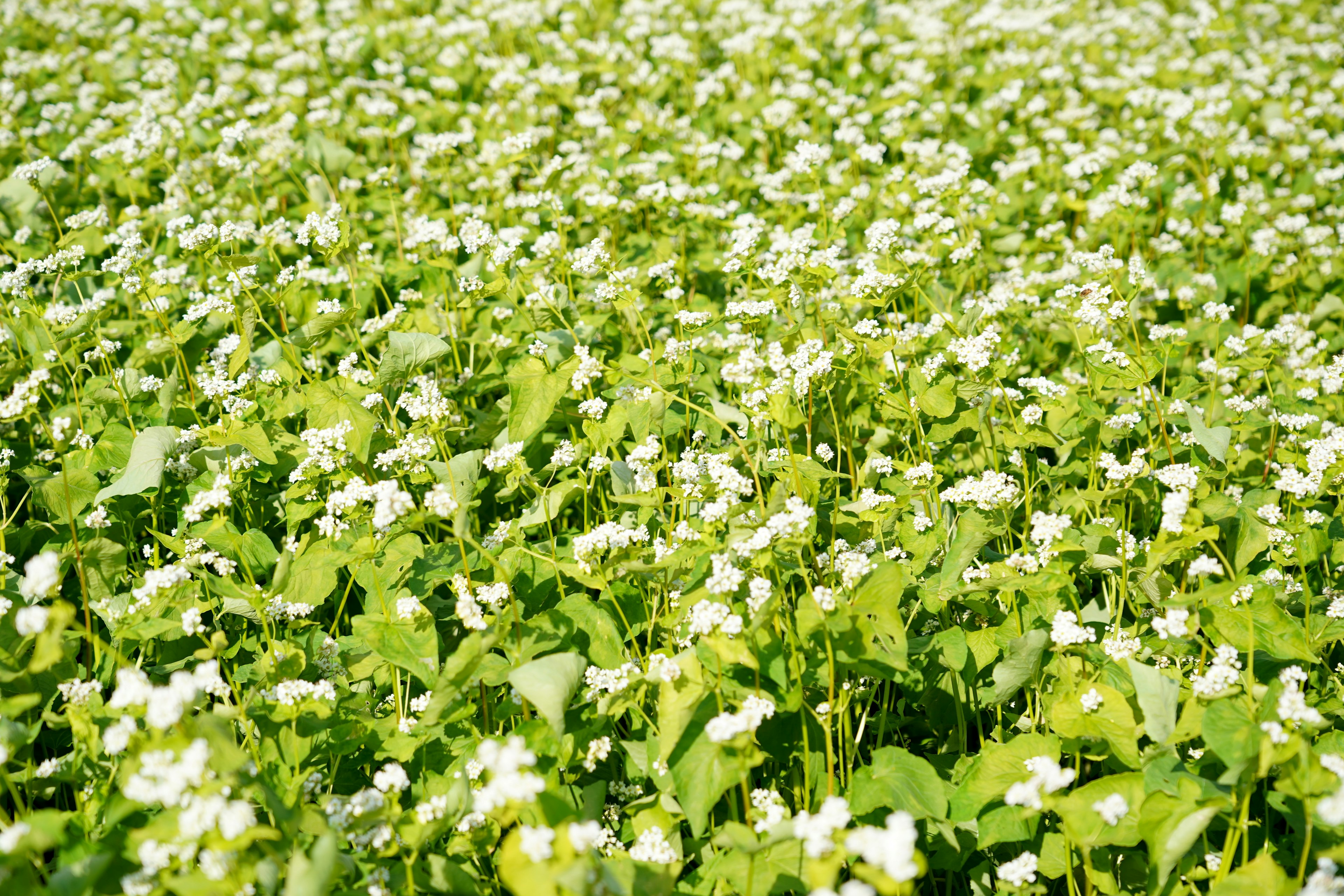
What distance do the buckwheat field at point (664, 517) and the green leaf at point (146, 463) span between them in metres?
0.02

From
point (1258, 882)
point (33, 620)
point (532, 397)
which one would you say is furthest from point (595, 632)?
point (1258, 882)

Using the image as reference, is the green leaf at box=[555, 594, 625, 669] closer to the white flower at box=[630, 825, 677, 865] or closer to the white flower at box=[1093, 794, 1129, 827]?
the white flower at box=[630, 825, 677, 865]

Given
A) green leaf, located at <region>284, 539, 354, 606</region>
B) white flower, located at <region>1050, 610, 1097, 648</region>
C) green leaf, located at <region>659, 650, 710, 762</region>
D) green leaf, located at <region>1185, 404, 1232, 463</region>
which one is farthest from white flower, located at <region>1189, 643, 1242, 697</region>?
green leaf, located at <region>284, 539, 354, 606</region>

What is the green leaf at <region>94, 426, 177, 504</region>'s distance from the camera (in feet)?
12.3

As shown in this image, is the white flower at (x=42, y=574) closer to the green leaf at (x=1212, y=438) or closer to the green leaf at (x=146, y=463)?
the green leaf at (x=146, y=463)

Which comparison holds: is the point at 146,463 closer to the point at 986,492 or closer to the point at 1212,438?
the point at 986,492

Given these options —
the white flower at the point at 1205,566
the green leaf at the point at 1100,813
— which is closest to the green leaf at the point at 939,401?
the white flower at the point at 1205,566

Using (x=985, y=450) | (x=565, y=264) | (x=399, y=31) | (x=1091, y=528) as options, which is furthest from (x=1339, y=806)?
(x=399, y=31)

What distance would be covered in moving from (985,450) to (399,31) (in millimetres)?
8397

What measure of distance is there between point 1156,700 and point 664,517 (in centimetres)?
171

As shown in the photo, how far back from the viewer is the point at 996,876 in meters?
2.95

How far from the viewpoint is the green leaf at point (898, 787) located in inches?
109

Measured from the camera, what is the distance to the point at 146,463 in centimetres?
382

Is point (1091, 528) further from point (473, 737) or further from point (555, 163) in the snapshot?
point (555, 163)
